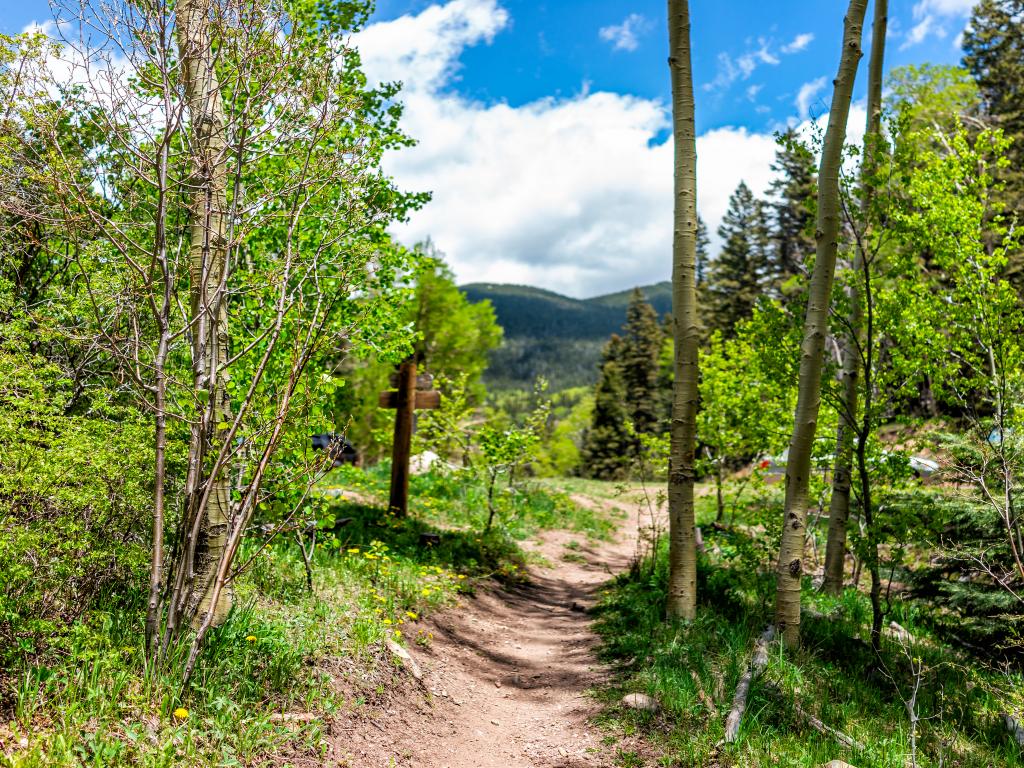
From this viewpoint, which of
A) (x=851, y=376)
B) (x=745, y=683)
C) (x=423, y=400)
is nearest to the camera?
(x=745, y=683)

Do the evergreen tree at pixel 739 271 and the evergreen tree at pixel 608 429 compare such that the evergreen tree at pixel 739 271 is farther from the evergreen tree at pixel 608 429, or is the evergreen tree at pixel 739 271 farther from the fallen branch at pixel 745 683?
the fallen branch at pixel 745 683

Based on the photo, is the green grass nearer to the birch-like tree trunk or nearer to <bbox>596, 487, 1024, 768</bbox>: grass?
<bbox>596, 487, 1024, 768</bbox>: grass

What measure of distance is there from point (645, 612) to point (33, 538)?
197 inches

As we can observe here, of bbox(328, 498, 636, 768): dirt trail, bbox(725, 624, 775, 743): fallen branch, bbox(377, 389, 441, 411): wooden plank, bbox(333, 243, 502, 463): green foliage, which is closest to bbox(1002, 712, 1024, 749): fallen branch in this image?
bbox(725, 624, 775, 743): fallen branch

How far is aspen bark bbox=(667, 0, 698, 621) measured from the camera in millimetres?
5859

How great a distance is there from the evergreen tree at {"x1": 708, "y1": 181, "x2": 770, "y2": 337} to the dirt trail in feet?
90.5

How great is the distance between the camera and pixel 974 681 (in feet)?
18.2

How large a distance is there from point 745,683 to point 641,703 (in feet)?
2.35

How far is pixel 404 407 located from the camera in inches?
368

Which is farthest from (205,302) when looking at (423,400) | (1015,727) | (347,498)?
(347,498)

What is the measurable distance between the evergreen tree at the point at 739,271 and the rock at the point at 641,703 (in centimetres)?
2940

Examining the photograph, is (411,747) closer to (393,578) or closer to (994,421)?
(393,578)

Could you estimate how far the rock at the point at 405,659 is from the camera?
4.62m

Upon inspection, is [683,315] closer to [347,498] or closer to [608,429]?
[347,498]
